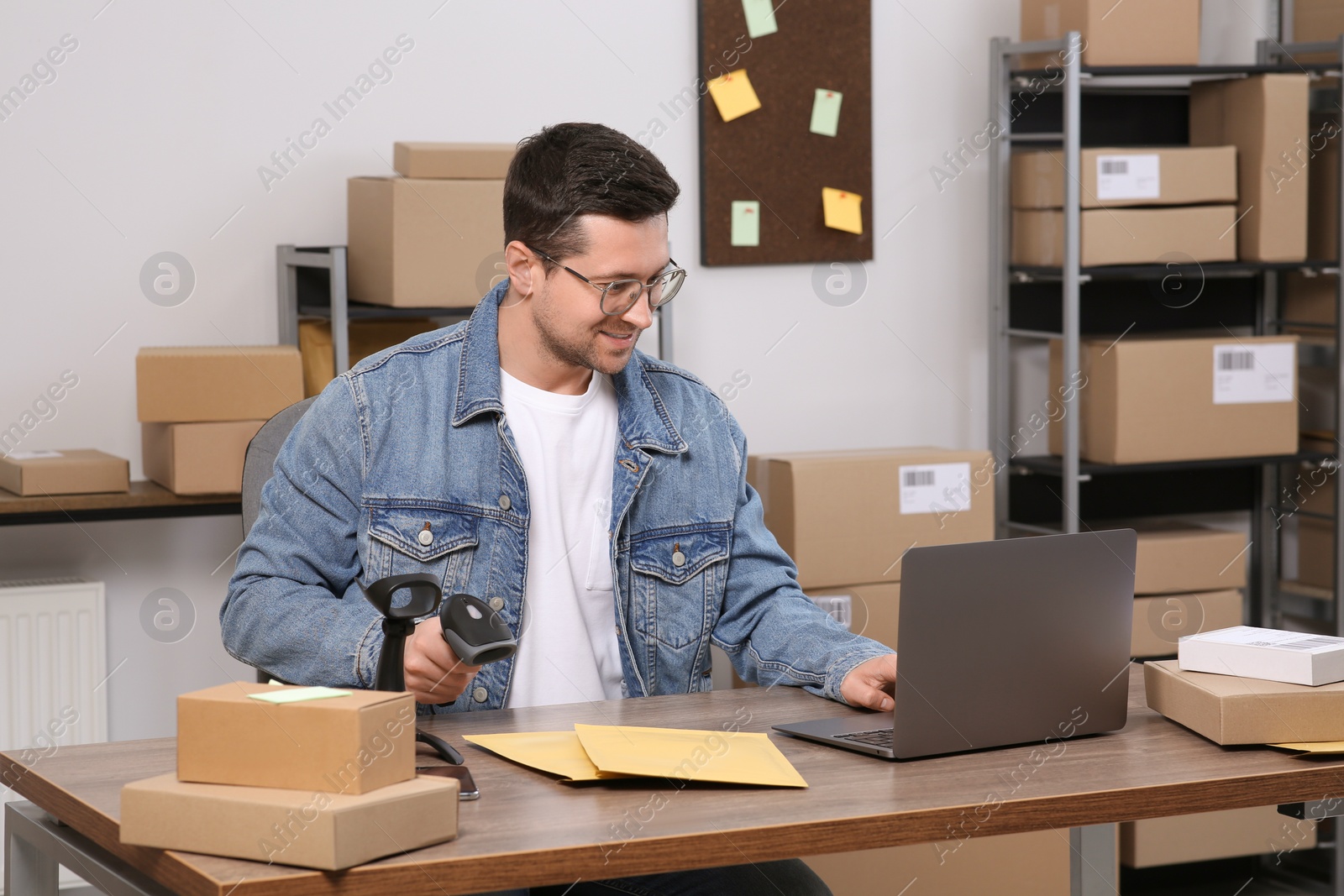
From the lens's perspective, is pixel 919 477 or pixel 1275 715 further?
pixel 919 477

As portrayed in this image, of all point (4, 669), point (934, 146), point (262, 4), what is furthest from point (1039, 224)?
point (4, 669)

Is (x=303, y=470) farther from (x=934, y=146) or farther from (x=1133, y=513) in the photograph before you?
(x=1133, y=513)

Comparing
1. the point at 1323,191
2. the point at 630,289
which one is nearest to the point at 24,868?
the point at 630,289

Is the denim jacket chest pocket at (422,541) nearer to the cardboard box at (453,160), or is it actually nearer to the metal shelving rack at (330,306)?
the metal shelving rack at (330,306)

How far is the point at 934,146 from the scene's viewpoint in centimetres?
343

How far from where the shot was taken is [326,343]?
2846 mm

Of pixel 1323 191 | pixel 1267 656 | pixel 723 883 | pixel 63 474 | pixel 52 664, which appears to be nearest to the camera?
pixel 1267 656

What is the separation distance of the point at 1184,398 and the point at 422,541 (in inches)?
81.0

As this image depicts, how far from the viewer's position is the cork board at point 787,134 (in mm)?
3199

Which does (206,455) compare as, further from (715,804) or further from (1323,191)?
(1323,191)

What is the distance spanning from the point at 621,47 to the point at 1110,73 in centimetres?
106

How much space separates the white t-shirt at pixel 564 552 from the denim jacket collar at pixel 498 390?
0.12 feet

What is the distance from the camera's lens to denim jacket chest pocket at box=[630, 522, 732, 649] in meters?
1.84

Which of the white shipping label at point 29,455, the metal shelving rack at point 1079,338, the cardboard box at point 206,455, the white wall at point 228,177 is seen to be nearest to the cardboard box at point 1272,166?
the metal shelving rack at point 1079,338
